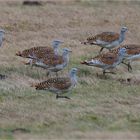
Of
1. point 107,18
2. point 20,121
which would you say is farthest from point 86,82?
point 107,18

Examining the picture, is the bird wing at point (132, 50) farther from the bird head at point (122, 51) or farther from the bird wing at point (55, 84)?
the bird wing at point (55, 84)

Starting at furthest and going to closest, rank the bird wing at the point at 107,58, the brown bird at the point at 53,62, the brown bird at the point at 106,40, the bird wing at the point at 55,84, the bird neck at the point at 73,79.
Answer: the brown bird at the point at 106,40 → the bird wing at the point at 107,58 → the brown bird at the point at 53,62 → the bird neck at the point at 73,79 → the bird wing at the point at 55,84

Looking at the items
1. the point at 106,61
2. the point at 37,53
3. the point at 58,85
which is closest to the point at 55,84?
the point at 58,85

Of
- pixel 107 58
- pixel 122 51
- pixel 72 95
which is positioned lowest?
pixel 72 95

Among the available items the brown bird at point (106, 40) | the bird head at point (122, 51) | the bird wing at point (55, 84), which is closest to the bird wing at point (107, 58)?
the bird head at point (122, 51)

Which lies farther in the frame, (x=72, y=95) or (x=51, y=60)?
(x=51, y=60)

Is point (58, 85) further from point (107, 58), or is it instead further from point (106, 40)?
point (106, 40)

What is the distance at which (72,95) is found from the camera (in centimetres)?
1595

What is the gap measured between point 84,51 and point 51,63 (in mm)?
4352

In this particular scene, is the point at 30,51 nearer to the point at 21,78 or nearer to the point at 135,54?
the point at 21,78

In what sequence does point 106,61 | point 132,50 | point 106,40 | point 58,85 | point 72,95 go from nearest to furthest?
point 58,85
point 72,95
point 106,61
point 132,50
point 106,40

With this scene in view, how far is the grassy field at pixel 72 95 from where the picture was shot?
13.1 m

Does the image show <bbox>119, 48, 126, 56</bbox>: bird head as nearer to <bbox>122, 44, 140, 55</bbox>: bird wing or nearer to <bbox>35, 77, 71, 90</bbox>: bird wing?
<bbox>122, 44, 140, 55</bbox>: bird wing

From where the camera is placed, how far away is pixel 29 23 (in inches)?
1032
